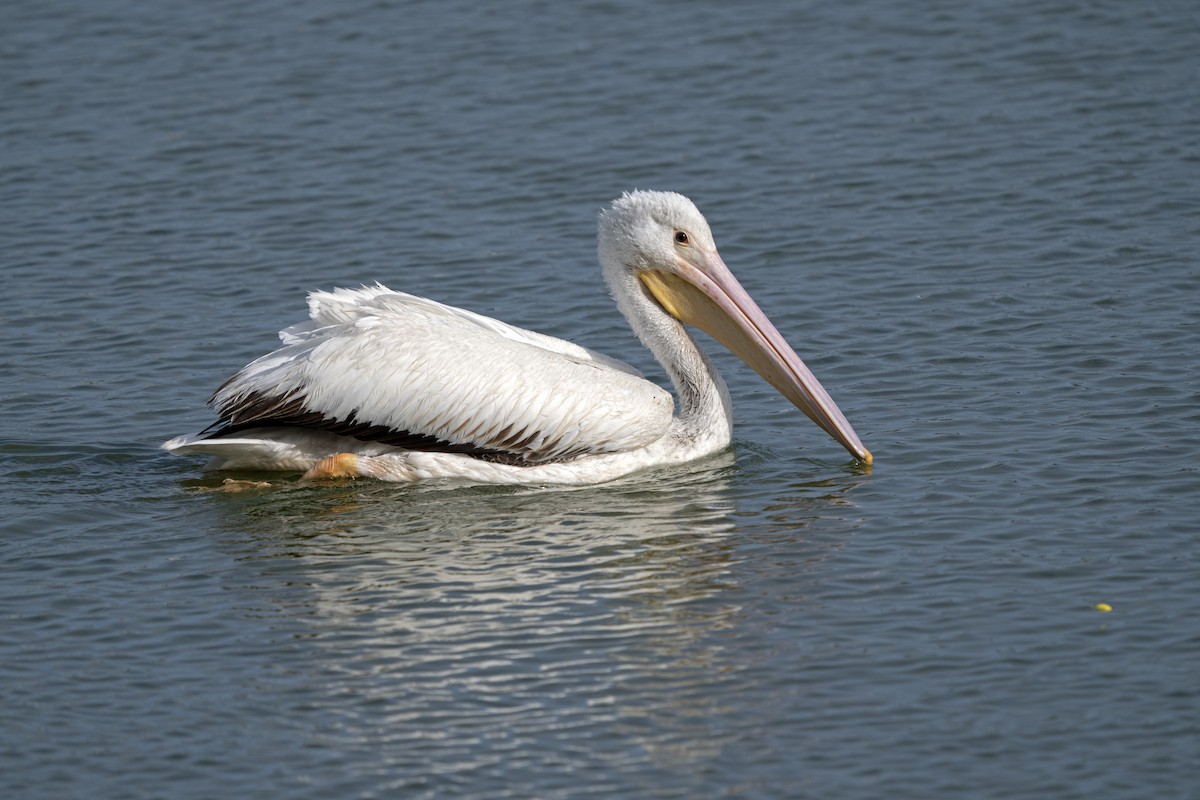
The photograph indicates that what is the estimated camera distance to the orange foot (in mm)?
7512

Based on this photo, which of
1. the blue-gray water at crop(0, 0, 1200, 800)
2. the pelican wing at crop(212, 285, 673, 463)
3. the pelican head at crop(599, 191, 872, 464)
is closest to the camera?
the blue-gray water at crop(0, 0, 1200, 800)

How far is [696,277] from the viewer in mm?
7754

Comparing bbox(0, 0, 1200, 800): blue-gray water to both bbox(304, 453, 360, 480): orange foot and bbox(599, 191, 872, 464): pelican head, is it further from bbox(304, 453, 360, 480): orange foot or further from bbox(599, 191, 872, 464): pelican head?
bbox(599, 191, 872, 464): pelican head

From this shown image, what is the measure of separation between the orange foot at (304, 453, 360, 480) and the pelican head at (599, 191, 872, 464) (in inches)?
57.6

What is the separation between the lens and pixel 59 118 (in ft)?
42.9

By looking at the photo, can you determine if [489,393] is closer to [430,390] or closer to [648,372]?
[430,390]

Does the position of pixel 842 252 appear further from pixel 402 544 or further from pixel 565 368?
pixel 402 544

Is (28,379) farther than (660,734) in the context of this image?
Yes

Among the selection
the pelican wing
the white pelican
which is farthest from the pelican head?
the pelican wing

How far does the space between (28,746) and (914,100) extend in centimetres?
869

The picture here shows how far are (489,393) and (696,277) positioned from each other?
1104 millimetres

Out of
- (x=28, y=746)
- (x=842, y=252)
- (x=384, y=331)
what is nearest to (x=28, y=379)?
(x=384, y=331)

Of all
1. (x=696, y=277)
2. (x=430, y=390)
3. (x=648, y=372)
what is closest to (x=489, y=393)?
(x=430, y=390)

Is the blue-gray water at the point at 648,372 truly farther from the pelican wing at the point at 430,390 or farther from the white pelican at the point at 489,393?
the pelican wing at the point at 430,390
